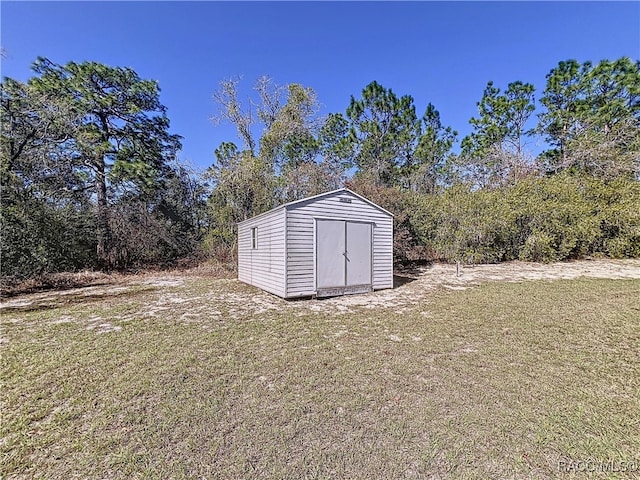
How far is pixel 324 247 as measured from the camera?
6.27 meters

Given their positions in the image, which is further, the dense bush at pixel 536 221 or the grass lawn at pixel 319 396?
the dense bush at pixel 536 221

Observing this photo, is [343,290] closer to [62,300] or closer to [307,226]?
[307,226]

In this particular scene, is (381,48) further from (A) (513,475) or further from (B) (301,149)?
(A) (513,475)

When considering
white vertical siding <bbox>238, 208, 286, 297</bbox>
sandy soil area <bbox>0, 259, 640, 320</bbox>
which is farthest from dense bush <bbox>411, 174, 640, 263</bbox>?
white vertical siding <bbox>238, 208, 286, 297</bbox>

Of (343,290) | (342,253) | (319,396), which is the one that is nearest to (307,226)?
(342,253)

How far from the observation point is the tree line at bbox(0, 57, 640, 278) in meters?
8.72

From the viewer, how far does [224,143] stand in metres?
14.2

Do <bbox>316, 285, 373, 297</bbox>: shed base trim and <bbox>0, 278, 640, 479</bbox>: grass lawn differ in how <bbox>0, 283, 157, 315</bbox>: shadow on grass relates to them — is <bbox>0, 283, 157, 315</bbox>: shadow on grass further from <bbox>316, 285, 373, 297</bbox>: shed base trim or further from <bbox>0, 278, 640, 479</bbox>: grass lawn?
<bbox>316, 285, 373, 297</bbox>: shed base trim

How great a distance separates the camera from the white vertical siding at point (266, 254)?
19.9 ft

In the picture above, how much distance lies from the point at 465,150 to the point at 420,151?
3137 mm

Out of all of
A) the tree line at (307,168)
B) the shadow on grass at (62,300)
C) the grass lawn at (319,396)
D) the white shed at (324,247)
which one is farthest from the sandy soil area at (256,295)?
the tree line at (307,168)

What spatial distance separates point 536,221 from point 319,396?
38.7 ft

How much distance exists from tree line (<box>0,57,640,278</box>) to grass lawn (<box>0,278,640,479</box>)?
6.55 m

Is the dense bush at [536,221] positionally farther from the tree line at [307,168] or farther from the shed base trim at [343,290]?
the shed base trim at [343,290]
